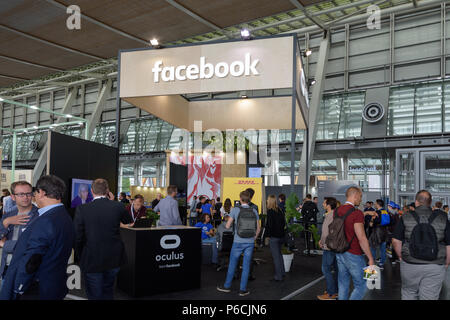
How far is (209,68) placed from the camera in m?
7.06

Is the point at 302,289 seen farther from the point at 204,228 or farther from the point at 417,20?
the point at 417,20

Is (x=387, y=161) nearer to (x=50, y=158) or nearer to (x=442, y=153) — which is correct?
(x=442, y=153)

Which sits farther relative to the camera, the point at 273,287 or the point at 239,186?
the point at 239,186

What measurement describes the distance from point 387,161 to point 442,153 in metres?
7.53

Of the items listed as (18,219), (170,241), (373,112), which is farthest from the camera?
(373,112)

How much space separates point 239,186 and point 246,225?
6092 mm

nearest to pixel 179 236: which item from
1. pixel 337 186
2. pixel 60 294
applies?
pixel 60 294

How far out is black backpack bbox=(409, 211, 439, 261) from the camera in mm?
3508

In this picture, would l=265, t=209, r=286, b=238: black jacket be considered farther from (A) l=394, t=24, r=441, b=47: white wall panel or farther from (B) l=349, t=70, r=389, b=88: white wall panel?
(A) l=394, t=24, r=441, b=47: white wall panel

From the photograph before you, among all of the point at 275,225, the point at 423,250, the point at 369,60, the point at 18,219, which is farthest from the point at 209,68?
the point at 369,60

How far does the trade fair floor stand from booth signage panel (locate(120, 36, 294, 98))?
3109 millimetres

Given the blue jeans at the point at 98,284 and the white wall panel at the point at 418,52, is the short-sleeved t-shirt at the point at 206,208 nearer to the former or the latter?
the blue jeans at the point at 98,284

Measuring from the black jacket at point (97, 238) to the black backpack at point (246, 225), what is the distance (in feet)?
6.38

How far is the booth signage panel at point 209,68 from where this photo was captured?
22.1 ft
